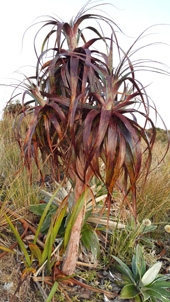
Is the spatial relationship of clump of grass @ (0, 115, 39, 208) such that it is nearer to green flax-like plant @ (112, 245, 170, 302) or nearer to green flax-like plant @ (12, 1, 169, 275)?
green flax-like plant @ (12, 1, 169, 275)

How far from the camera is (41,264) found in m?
2.27

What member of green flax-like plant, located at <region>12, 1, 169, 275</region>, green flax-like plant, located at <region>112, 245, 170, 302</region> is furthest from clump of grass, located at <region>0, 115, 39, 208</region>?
green flax-like plant, located at <region>112, 245, 170, 302</region>

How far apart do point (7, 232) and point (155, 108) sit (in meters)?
1.88

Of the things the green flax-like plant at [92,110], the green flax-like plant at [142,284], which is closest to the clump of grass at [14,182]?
the green flax-like plant at [92,110]

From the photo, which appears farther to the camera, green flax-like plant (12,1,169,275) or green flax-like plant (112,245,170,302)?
green flax-like plant (112,245,170,302)

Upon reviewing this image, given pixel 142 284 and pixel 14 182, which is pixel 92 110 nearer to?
pixel 142 284

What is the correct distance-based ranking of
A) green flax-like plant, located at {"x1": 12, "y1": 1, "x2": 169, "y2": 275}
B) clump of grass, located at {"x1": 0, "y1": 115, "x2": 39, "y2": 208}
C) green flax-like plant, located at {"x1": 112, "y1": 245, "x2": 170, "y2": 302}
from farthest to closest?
clump of grass, located at {"x1": 0, "y1": 115, "x2": 39, "y2": 208} → green flax-like plant, located at {"x1": 112, "y1": 245, "x2": 170, "y2": 302} → green flax-like plant, located at {"x1": 12, "y1": 1, "x2": 169, "y2": 275}

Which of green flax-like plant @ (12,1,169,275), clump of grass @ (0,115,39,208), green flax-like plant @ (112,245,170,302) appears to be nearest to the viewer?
green flax-like plant @ (12,1,169,275)

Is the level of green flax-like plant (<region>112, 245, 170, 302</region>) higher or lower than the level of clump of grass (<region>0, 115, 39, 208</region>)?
lower

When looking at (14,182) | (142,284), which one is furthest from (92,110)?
(14,182)

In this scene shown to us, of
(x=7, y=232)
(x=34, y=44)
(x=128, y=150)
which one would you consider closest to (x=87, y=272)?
(x=7, y=232)

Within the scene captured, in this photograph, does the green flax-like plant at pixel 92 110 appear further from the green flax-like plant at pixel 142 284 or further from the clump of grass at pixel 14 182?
the green flax-like plant at pixel 142 284

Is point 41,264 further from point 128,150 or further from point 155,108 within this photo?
point 155,108

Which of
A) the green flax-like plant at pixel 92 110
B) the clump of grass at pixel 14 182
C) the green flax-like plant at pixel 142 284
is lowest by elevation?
the green flax-like plant at pixel 142 284
